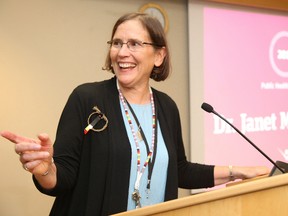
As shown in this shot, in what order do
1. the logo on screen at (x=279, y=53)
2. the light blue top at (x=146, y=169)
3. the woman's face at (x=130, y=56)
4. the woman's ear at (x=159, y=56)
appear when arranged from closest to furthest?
the light blue top at (x=146, y=169), the woman's face at (x=130, y=56), the woman's ear at (x=159, y=56), the logo on screen at (x=279, y=53)

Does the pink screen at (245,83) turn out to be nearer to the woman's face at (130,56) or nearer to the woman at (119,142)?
the woman at (119,142)

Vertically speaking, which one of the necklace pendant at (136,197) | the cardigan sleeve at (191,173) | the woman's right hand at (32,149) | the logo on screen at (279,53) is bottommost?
the necklace pendant at (136,197)

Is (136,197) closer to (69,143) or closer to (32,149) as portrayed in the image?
(69,143)

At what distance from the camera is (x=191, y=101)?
3.68m

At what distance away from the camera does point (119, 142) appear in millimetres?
1634

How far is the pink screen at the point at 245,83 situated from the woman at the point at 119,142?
187cm

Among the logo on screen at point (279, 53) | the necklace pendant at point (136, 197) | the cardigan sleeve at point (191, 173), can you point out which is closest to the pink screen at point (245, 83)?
the logo on screen at point (279, 53)

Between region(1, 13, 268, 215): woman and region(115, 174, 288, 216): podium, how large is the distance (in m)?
0.46

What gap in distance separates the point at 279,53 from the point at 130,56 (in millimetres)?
2734

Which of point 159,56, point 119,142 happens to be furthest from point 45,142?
point 159,56

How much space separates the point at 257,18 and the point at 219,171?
238 cm

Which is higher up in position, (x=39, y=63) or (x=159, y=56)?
(x=39, y=63)

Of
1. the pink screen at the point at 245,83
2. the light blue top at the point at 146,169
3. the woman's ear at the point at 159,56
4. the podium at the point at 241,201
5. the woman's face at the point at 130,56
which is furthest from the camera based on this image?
the pink screen at the point at 245,83

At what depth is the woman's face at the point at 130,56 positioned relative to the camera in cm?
176
